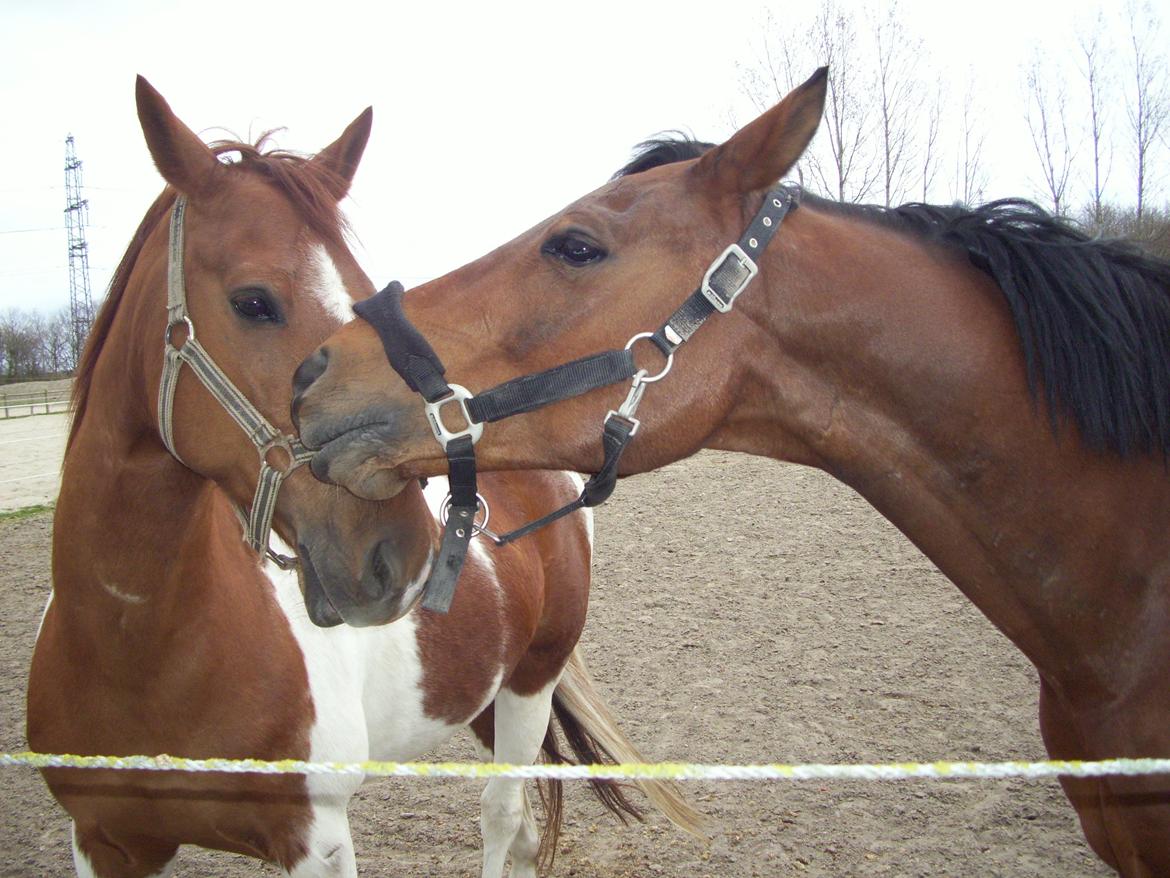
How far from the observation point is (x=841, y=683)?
5.25 metres

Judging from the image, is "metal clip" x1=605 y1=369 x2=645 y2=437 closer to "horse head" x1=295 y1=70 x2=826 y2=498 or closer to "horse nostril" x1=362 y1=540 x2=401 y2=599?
"horse head" x1=295 y1=70 x2=826 y2=498

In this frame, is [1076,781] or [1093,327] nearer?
[1093,327]

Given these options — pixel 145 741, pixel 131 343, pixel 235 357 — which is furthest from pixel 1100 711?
pixel 131 343

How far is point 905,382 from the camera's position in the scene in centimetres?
172

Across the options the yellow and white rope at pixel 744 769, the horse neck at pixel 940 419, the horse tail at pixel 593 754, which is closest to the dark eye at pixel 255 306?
the yellow and white rope at pixel 744 769

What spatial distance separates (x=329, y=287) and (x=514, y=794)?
2.46 meters

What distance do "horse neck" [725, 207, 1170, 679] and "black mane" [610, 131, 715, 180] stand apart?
0.35m

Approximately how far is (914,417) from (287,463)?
1458 millimetres

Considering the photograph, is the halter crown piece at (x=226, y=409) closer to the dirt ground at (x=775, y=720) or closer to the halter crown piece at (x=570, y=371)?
the halter crown piece at (x=570, y=371)

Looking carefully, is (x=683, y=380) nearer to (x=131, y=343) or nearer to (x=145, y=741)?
(x=131, y=343)

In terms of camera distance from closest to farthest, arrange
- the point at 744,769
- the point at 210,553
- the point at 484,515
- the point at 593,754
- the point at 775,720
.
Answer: the point at 744,769, the point at 210,553, the point at 484,515, the point at 593,754, the point at 775,720

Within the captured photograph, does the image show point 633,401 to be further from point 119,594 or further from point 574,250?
point 119,594

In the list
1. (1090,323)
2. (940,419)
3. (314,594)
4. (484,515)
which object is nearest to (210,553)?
Answer: (314,594)

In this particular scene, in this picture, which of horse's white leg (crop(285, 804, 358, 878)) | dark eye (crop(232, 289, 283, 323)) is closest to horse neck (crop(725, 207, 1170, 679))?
dark eye (crop(232, 289, 283, 323))
